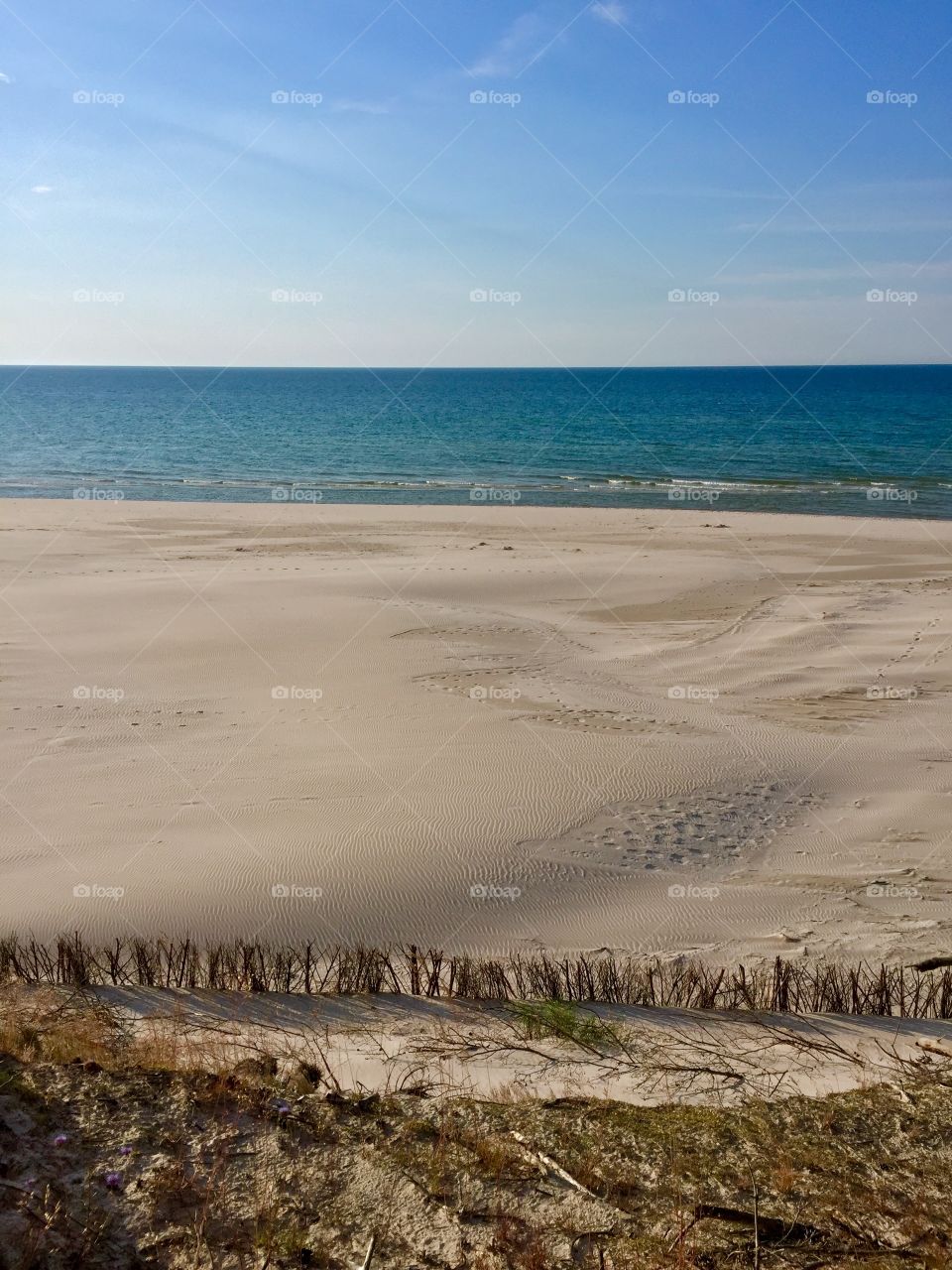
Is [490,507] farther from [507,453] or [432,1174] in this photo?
[432,1174]

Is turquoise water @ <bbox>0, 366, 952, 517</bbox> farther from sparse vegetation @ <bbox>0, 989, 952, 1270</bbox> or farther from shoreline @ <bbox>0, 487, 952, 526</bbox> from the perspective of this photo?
sparse vegetation @ <bbox>0, 989, 952, 1270</bbox>

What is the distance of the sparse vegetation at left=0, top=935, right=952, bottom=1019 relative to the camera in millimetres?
5742

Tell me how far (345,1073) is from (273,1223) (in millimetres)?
1259

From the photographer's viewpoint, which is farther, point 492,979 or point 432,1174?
point 492,979

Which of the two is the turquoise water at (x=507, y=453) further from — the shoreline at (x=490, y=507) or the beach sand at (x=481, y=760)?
the beach sand at (x=481, y=760)

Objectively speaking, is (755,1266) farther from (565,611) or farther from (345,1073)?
(565,611)

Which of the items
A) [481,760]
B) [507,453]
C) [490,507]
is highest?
[507,453]

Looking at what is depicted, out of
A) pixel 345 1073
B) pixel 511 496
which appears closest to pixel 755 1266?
pixel 345 1073

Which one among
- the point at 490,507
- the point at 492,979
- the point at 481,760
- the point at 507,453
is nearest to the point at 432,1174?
the point at 492,979

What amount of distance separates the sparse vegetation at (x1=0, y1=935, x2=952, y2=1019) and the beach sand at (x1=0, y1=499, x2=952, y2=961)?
751 millimetres

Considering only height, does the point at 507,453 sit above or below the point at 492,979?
above

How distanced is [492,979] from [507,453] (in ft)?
150

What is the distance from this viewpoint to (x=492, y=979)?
5840 mm

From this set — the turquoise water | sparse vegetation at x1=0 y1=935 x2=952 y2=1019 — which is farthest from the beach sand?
the turquoise water
